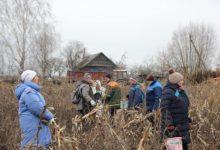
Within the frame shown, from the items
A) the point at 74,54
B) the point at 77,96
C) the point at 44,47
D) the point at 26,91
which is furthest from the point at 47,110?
the point at 74,54

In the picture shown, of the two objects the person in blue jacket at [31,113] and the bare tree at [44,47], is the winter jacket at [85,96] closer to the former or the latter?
the person in blue jacket at [31,113]

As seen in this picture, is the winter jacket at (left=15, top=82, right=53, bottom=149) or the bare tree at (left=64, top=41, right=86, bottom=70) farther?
the bare tree at (left=64, top=41, right=86, bottom=70)

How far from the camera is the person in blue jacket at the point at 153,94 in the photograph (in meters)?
6.40

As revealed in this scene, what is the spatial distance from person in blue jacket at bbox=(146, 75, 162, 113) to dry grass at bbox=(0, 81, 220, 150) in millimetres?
243

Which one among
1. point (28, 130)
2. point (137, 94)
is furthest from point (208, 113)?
point (28, 130)

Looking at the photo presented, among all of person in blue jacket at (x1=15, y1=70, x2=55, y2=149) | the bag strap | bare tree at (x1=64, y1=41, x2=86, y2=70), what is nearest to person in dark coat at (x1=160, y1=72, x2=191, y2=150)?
person in blue jacket at (x1=15, y1=70, x2=55, y2=149)

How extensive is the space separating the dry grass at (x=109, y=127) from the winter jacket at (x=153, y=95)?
0.24 m

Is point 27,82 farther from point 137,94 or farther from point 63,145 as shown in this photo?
point 137,94

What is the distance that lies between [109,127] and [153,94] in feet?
11.8

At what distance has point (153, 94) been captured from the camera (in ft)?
21.4

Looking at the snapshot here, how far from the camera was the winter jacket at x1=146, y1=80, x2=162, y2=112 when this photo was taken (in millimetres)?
6391

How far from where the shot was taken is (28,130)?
13.9ft

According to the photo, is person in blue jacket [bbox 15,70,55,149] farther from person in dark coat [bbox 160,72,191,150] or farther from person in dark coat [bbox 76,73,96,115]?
person in dark coat [bbox 76,73,96,115]

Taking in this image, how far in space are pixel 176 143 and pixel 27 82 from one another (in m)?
1.92
